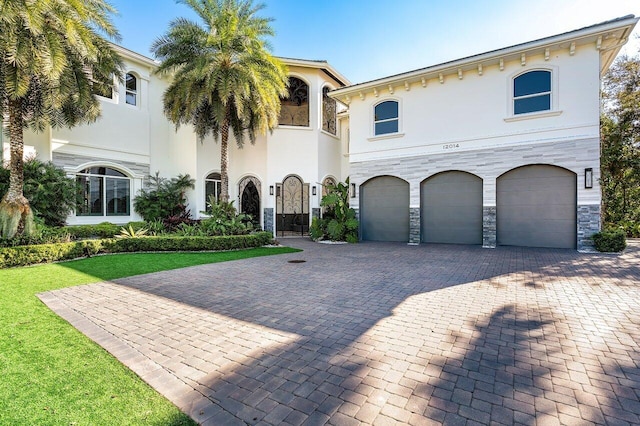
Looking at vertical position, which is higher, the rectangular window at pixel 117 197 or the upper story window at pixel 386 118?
the upper story window at pixel 386 118

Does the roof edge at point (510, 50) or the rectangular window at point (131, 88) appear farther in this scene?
the rectangular window at point (131, 88)

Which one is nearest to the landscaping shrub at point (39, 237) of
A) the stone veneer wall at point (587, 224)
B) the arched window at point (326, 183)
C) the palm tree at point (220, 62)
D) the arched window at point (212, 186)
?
the palm tree at point (220, 62)

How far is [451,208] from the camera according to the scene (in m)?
13.6

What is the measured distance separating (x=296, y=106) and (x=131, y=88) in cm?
835

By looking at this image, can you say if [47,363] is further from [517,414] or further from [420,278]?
[420,278]

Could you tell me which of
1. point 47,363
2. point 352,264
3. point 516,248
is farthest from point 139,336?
point 516,248

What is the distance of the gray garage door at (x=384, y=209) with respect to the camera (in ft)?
48.4

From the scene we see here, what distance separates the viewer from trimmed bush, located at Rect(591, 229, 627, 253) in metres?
10.5

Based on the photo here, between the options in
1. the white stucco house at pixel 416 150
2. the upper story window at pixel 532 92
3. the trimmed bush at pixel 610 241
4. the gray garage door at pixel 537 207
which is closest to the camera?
the trimmed bush at pixel 610 241

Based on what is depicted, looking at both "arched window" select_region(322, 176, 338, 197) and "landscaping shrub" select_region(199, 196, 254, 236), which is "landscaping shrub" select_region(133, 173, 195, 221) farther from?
"arched window" select_region(322, 176, 338, 197)

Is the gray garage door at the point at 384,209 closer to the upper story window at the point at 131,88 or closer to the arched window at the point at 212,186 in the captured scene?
the arched window at the point at 212,186

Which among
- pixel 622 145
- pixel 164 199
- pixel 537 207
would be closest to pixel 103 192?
pixel 164 199

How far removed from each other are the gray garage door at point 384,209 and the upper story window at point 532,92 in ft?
17.4

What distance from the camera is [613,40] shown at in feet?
34.8
